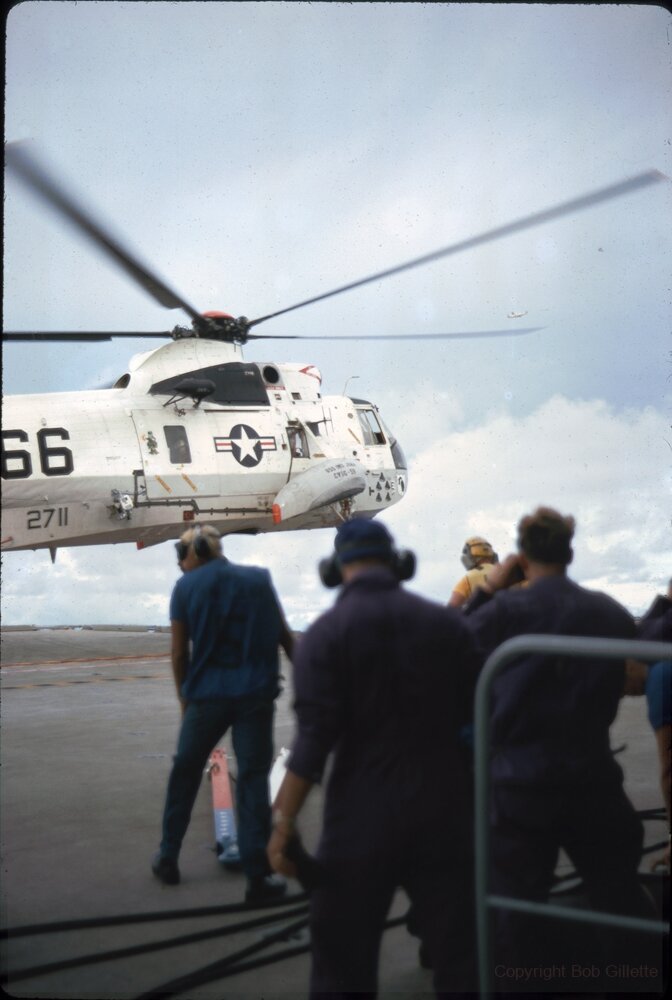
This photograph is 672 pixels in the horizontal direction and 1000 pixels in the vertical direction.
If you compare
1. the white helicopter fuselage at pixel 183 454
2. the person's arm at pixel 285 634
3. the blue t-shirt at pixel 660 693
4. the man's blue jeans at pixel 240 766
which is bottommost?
the man's blue jeans at pixel 240 766

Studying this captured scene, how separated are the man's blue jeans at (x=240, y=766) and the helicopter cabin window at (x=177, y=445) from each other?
32.7 ft

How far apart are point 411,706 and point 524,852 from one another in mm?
733

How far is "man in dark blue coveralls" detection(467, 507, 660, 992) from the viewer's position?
2.76 m

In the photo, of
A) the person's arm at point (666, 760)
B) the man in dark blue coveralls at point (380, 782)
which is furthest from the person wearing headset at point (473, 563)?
the man in dark blue coveralls at point (380, 782)

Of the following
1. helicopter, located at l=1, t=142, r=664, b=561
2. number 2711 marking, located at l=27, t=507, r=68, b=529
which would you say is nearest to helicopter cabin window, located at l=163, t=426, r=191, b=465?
helicopter, located at l=1, t=142, r=664, b=561

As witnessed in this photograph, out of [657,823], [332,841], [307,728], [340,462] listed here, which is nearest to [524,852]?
[332,841]

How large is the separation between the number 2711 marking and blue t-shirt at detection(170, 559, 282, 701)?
8.81 meters

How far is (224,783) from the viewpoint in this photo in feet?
20.6

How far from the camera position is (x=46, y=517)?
12.5m

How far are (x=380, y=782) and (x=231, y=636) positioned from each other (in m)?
1.89

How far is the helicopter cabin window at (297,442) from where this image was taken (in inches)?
603

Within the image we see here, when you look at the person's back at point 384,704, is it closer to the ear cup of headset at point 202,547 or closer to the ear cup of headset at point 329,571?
the ear cup of headset at point 329,571

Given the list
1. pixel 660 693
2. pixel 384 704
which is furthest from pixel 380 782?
pixel 660 693

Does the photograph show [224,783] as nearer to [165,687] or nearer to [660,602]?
[660,602]
